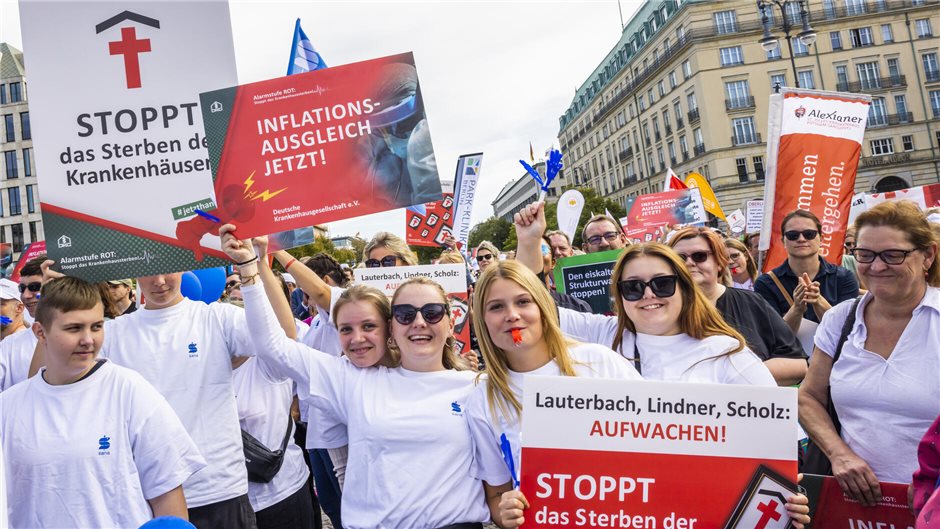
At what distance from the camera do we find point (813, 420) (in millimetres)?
2955

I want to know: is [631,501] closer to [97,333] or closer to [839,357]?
[839,357]

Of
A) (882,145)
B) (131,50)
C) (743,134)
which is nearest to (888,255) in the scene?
(131,50)

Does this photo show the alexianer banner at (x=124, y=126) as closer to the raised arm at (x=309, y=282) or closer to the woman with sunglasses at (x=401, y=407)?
the woman with sunglasses at (x=401, y=407)

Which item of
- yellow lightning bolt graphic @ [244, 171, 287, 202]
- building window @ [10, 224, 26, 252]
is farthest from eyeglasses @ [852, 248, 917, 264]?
building window @ [10, 224, 26, 252]

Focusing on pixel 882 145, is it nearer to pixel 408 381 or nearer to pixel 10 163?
pixel 408 381

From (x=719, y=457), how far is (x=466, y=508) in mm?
963

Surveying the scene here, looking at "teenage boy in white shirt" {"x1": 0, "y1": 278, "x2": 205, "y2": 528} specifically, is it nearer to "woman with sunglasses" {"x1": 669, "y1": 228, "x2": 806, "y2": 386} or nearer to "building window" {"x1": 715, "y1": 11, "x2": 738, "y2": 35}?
"woman with sunglasses" {"x1": 669, "y1": 228, "x2": 806, "y2": 386}

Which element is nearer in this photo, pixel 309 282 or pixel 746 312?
pixel 746 312

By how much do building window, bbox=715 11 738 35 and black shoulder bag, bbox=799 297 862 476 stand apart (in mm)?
60439

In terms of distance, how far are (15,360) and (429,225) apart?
791 centimetres

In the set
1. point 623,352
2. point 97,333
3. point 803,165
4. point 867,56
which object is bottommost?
point 623,352

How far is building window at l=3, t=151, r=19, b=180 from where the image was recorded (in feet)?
179

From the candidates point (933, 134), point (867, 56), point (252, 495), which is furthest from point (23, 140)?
point (933, 134)

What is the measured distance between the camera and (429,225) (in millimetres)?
11211
